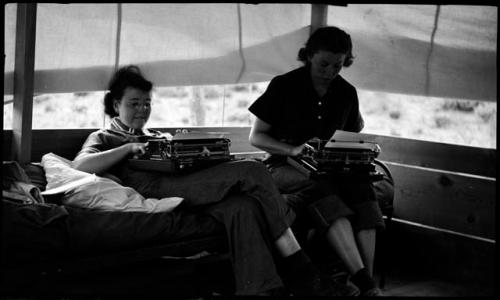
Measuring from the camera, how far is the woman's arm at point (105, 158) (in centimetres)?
339

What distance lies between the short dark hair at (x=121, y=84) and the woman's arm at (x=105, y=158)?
0.41 metres

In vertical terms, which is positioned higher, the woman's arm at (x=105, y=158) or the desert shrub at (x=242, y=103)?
the desert shrub at (x=242, y=103)

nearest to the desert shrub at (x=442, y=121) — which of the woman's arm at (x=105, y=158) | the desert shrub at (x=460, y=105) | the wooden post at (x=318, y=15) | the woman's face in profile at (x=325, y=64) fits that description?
the desert shrub at (x=460, y=105)

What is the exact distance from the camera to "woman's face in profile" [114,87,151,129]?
146 inches

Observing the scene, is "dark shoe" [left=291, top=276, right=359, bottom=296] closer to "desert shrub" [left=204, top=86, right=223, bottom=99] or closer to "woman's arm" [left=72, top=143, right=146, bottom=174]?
"woman's arm" [left=72, top=143, right=146, bottom=174]

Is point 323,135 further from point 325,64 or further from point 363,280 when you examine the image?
point 363,280

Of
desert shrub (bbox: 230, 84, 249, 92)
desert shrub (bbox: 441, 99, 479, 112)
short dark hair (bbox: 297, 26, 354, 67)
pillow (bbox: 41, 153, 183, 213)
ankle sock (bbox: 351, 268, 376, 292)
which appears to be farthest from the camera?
desert shrub (bbox: 230, 84, 249, 92)

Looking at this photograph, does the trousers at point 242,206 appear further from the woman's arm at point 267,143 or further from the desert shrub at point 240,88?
the desert shrub at point 240,88

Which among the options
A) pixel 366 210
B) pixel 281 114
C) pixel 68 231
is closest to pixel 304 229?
pixel 366 210

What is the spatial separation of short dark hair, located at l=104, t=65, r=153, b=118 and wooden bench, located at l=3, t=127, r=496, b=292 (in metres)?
0.47

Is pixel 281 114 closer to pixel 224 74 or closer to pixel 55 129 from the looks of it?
pixel 224 74

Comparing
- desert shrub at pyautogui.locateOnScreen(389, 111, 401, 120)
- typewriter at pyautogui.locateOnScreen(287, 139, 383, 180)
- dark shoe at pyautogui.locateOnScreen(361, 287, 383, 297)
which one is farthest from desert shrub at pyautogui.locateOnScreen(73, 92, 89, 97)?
desert shrub at pyautogui.locateOnScreen(389, 111, 401, 120)

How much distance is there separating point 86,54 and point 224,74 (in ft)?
3.12

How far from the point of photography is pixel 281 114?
4.01m
